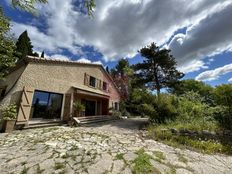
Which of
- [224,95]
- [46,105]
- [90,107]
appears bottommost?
[46,105]

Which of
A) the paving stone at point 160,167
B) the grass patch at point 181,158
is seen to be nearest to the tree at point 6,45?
the paving stone at point 160,167

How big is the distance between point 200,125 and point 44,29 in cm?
1080

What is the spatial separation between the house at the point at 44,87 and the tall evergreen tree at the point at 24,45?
26.7 feet

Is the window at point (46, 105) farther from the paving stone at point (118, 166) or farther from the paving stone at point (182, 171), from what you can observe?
the paving stone at point (182, 171)

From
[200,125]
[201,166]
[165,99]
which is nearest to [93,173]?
[201,166]

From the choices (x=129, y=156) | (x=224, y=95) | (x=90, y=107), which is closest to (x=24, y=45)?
(x=90, y=107)

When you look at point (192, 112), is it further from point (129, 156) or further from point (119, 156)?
point (119, 156)

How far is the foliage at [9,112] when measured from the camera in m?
7.62

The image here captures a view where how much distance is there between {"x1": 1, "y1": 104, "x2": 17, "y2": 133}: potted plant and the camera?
24.5ft

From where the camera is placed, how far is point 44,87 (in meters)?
9.79

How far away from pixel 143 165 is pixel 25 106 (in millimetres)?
7917

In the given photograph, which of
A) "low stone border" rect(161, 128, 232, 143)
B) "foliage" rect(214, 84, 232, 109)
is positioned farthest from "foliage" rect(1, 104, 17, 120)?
"foliage" rect(214, 84, 232, 109)

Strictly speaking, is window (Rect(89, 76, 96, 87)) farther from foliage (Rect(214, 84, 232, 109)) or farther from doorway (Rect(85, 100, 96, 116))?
foliage (Rect(214, 84, 232, 109))

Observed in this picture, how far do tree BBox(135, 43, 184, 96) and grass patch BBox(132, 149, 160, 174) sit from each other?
12.7 meters
